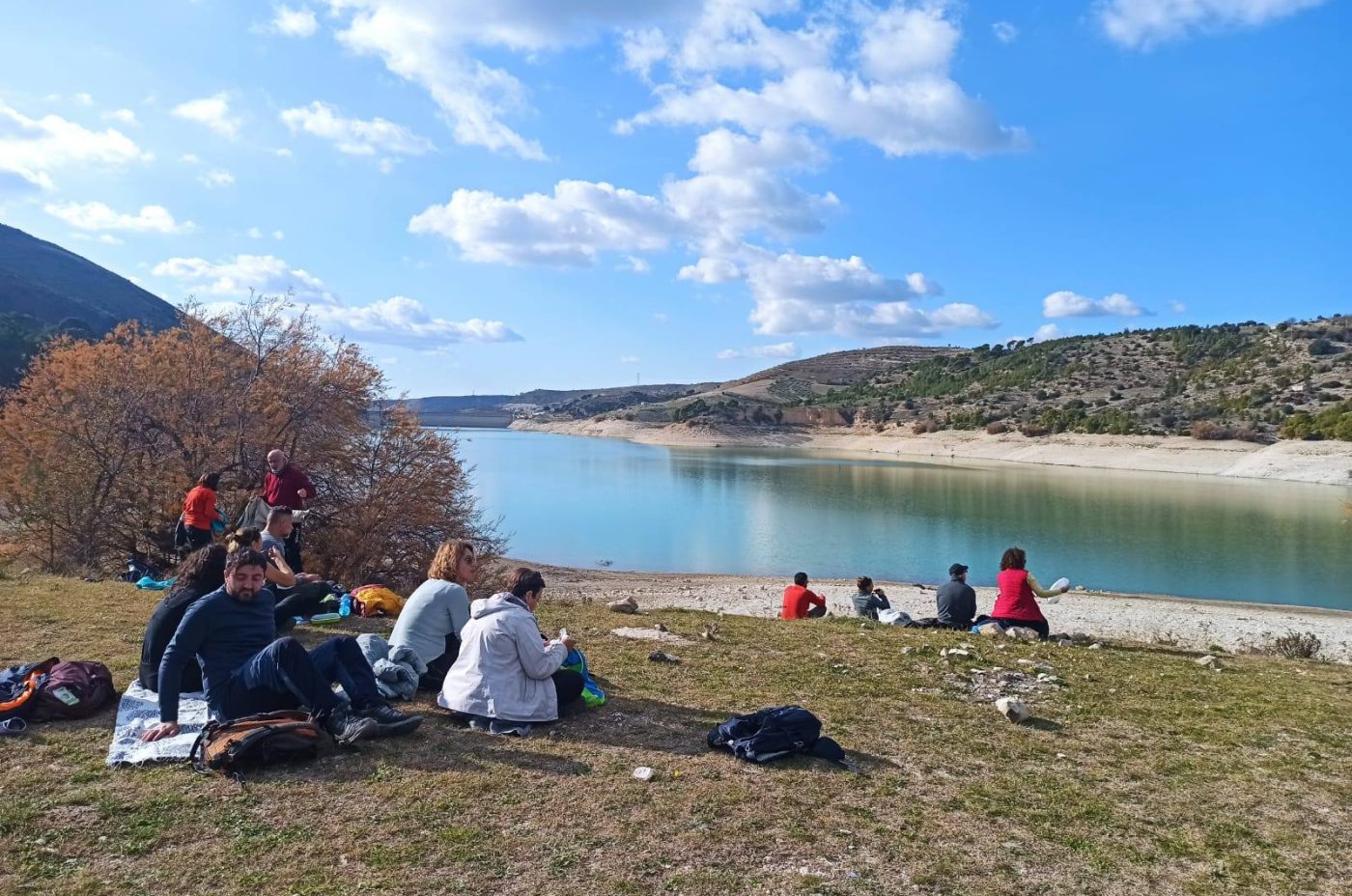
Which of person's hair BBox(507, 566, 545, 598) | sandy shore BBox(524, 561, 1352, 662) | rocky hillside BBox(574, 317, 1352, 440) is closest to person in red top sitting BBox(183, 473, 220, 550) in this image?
sandy shore BBox(524, 561, 1352, 662)

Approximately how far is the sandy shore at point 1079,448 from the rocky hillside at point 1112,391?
1.88 metres

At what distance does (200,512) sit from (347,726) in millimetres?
6889

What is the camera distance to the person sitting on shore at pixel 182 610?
18.6 feet

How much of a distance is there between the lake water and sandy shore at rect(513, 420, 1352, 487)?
3787 mm

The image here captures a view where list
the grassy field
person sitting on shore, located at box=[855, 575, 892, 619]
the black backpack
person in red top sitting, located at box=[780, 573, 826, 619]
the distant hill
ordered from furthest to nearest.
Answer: the distant hill → person sitting on shore, located at box=[855, 575, 892, 619] → person in red top sitting, located at box=[780, 573, 826, 619] → the black backpack → the grassy field

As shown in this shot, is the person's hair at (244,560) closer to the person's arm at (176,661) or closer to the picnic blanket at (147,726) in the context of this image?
the person's arm at (176,661)

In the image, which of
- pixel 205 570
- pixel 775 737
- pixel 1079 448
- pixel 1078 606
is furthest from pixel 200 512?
pixel 1079 448

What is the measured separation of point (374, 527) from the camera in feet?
56.6

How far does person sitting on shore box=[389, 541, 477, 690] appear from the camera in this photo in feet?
20.7

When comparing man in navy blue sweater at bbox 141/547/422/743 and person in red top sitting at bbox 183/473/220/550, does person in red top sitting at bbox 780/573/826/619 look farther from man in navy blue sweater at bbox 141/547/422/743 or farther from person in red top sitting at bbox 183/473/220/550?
person in red top sitting at bbox 183/473/220/550

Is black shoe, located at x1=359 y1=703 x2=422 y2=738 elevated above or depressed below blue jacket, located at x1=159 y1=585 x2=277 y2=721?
below

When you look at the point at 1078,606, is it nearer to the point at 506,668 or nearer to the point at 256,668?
the point at 506,668

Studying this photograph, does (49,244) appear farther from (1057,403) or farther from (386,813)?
(386,813)

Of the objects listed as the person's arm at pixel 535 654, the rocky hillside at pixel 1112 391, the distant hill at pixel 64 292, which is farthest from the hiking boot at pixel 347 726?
the rocky hillside at pixel 1112 391
